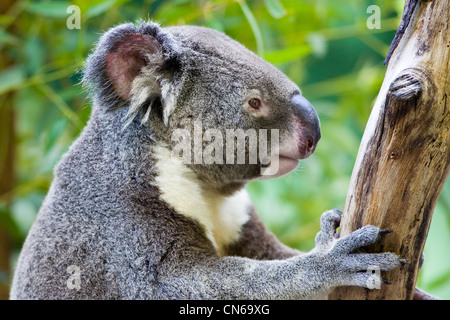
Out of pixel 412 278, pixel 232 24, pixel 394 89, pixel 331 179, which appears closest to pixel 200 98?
pixel 394 89

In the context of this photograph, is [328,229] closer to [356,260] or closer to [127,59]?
[356,260]

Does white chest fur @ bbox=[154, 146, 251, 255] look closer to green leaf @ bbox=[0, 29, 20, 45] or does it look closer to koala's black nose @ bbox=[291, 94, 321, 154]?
koala's black nose @ bbox=[291, 94, 321, 154]

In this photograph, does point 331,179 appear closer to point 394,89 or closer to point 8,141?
point 8,141

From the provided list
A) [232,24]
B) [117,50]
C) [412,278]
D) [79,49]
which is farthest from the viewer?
[232,24]

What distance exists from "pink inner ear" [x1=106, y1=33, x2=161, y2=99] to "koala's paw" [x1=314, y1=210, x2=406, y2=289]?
1031 millimetres

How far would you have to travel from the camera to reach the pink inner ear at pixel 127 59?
227 centimetres

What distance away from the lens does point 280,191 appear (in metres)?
4.30

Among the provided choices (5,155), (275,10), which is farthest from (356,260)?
(5,155)

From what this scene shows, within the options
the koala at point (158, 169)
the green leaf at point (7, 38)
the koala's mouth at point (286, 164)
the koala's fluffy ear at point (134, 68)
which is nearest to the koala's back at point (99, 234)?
the koala at point (158, 169)

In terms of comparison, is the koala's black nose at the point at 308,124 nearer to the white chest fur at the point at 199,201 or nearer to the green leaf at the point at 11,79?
the white chest fur at the point at 199,201

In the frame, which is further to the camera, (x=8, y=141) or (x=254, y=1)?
(x=8, y=141)

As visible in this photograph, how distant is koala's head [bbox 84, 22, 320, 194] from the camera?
7.56ft

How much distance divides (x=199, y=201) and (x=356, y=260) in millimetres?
754

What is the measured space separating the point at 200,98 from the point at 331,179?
2813 millimetres
